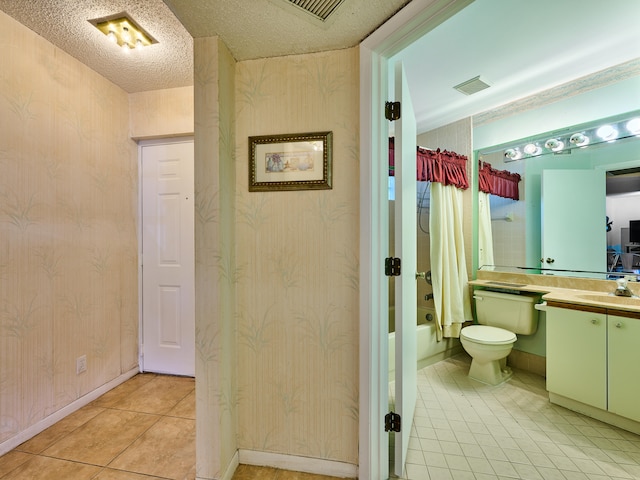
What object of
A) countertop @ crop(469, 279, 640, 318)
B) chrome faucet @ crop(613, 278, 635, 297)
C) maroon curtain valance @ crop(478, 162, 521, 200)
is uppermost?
maroon curtain valance @ crop(478, 162, 521, 200)

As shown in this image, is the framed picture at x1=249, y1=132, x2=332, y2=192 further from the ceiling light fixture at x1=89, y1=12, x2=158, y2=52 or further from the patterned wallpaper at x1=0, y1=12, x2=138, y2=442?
the patterned wallpaper at x1=0, y1=12, x2=138, y2=442

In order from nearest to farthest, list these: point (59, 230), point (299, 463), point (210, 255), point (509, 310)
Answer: point (210, 255)
point (299, 463)
point (59, 230)
point (509, 310)

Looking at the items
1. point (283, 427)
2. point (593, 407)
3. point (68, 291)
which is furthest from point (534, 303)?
point (68, 291)

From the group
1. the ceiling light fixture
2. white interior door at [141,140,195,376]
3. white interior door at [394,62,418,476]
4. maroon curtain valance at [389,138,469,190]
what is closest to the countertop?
maroon curtain valance at [389,138,469,190]

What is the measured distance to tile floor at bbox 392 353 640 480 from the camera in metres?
1.45

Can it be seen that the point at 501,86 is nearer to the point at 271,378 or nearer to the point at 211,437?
the point at 271,378

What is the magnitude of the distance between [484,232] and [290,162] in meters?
2.29

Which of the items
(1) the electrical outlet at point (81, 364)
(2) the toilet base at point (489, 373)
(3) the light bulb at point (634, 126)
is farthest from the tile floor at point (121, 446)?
(3) the light bulb at point (634, 126)

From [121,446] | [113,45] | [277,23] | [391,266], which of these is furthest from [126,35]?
[121,446]

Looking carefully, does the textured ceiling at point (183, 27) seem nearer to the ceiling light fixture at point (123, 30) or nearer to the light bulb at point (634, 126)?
the ceiling light fixture at point (123, 30)

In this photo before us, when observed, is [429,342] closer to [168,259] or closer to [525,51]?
[525,51]

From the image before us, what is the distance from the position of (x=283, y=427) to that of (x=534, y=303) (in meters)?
2.23

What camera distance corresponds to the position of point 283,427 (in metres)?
1.48

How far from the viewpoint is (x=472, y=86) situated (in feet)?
7.62
